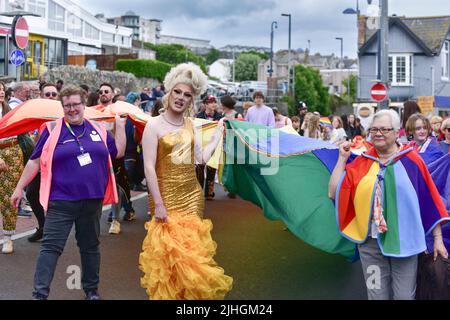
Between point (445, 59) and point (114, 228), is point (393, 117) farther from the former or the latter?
point (445, 59)

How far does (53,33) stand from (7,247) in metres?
42.7

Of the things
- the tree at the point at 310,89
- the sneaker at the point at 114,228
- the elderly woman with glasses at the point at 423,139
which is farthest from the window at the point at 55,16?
the elderly woman with glasses at the point at 423,139

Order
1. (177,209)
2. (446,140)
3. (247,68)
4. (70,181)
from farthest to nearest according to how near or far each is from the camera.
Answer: (247,68) < (446,140) < (70,181) < (177,209)

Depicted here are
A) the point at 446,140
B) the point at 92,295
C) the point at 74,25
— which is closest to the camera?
the point at 92,295

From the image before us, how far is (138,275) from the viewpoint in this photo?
685cm

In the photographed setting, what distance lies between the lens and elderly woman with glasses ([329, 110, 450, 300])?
15.7ft

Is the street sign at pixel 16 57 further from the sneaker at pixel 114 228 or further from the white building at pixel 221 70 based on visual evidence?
the white building at pixel 221 70

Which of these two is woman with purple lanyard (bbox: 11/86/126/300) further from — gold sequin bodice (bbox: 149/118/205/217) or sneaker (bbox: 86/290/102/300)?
gold sequin bodice (bbox: 149/118/205/217)

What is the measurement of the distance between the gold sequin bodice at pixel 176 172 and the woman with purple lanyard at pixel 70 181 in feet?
2.16

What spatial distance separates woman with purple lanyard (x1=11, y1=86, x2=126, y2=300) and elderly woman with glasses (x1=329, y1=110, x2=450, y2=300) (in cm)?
212

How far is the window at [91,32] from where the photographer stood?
62034mm

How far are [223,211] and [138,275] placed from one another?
441 centimetres

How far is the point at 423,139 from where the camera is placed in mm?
6816

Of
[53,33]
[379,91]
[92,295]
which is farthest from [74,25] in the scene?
[92,295]
